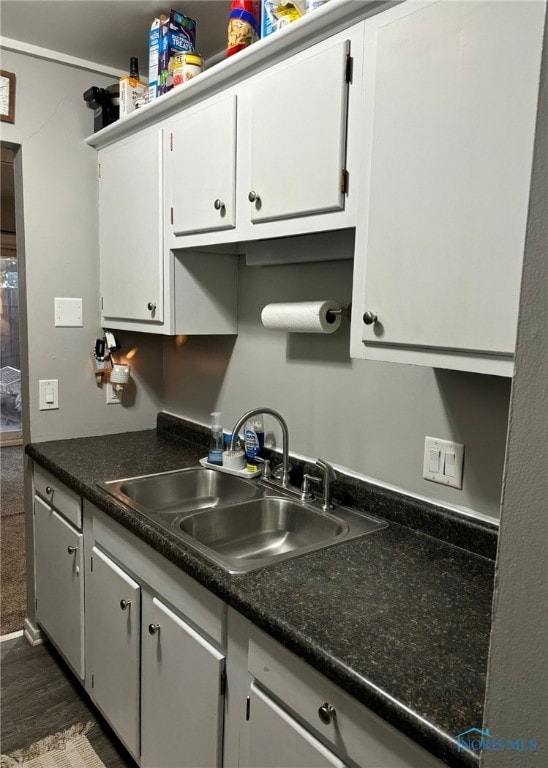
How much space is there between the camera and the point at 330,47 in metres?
1.30

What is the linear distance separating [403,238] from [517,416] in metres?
0.72

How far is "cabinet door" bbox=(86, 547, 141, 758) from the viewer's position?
1.65m

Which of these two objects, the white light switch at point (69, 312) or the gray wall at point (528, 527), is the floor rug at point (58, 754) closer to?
the white light switch at point (69, 312)

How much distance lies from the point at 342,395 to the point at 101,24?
1.58 meters

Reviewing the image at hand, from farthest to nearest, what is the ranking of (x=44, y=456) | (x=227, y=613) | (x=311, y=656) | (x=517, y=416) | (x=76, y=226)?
1. (x=76, y=226)
2. (x=44, y=456)
3. (x=227, y=613)
4. (x=311, y=656)
5. (x=517, y=416)

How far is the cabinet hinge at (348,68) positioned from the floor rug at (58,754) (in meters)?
2.15

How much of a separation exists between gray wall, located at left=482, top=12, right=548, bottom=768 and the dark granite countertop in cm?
30

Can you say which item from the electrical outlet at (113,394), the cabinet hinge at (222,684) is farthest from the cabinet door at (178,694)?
the electrical outlet at (113,394)

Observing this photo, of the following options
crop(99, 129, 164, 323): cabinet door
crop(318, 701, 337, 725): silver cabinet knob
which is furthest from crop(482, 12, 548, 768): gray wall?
crop(99, 129, 164, 323): cabinet door

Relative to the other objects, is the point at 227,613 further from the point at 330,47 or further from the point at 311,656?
the point at 330,47

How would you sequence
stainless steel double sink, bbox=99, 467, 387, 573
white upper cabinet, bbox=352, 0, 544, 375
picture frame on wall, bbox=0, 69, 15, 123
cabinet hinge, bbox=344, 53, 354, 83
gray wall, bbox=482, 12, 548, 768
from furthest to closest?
A: picture frame on wall, bbox=0, 69, 15, 123, stainless steel double sink, bbox=99, 467, 387, 573, cabinet hinge, bbox=344, 53, 354, 83, white upper cabinet, bbox=352, 0, 544, 375, gray wall, bbox=482, 12, 548, 768

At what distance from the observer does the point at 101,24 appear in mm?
1986

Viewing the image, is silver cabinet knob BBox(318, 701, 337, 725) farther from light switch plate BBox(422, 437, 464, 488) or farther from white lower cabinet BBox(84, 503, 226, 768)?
light switch plate BBox(422, 437, 464, 488)

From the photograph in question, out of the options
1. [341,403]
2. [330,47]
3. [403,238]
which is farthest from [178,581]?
[330,47]
